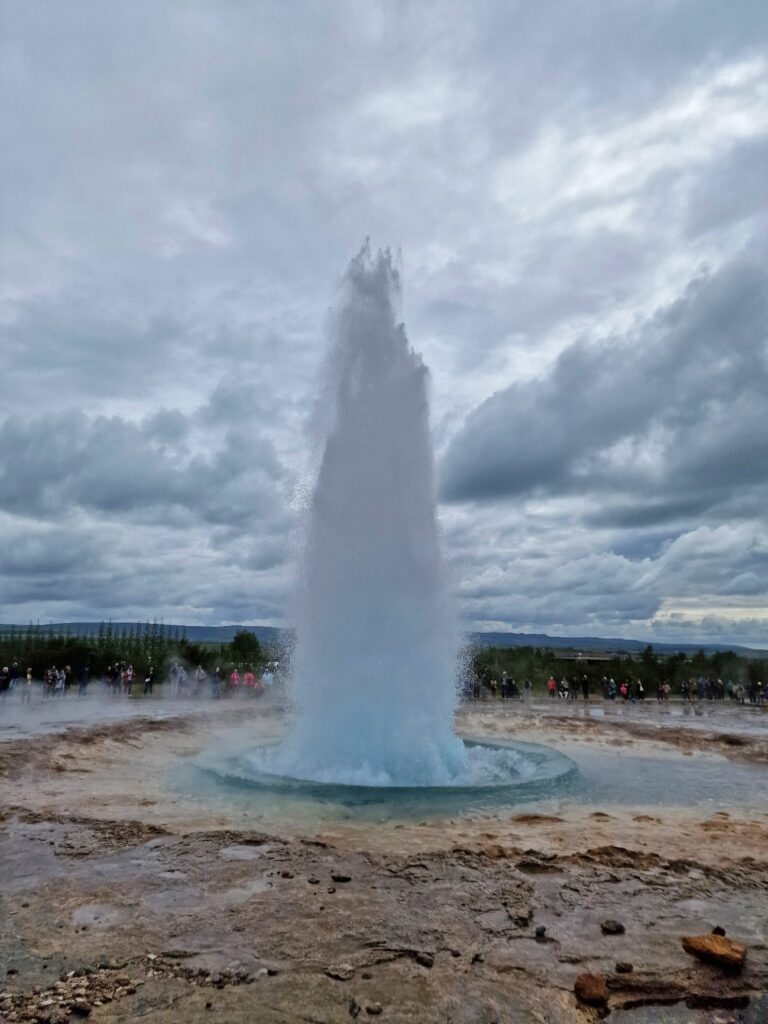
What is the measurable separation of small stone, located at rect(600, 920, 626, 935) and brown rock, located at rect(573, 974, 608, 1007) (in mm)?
845

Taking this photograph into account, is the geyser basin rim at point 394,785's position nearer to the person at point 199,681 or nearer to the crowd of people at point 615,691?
the person at point 199,681

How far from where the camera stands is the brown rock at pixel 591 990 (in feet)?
13.5

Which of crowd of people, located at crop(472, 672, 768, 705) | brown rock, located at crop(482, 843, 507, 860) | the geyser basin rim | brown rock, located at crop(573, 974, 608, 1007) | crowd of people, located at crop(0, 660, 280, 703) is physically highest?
brown rock, located at crop(573, 974, 608, 1007)

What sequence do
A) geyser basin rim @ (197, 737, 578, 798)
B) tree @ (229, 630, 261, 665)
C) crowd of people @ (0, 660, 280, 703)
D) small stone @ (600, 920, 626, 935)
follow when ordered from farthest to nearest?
tree @ (229, 630, 261, 665)
crowd of people @ (0, 660, 280, 703)
geyser basin rim @ (197, 737, 578, 798)
small stone @ (600, 920, 626, 935)

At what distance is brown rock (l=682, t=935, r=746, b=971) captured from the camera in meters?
4.49

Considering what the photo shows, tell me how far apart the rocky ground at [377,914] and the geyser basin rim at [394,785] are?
→ 1395 mm

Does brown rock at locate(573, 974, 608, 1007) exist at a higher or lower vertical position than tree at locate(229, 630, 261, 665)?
higher

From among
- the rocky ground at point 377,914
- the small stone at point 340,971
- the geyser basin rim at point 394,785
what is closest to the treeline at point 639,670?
the geyser basin rim at point 394,785

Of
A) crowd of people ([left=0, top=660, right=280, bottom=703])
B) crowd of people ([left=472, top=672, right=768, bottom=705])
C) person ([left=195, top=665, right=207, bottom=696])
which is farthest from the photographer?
crowd of people ([left=472, top=672, right=768, bottom=705])

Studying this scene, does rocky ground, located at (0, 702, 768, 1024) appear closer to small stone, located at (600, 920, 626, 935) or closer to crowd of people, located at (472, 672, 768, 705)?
small stone, located at (600, 920, 626, 935)

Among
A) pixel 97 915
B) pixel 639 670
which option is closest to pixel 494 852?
pixel 97 915

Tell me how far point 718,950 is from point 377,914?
8.02 feet

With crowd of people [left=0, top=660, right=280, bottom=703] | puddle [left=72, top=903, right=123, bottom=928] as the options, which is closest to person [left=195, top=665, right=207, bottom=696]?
crowd of people [left=0, top=660, right=280, bottom=703]

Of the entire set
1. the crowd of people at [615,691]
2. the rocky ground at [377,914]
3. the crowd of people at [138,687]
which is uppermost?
the rocky ground at [377,914]
